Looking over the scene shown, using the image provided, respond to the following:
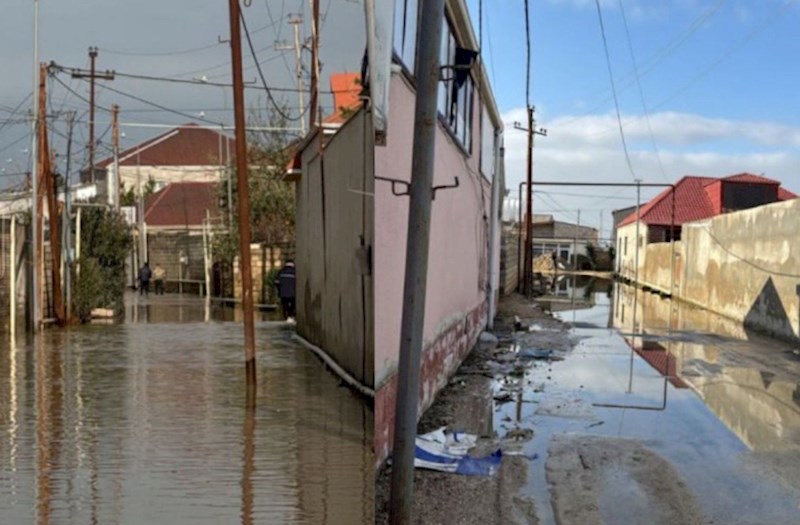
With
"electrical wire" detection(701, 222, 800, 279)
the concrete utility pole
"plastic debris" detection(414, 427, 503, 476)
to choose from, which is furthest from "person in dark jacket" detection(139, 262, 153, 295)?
the concrete utility pole

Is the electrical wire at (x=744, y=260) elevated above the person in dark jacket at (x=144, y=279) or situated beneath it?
elevated above

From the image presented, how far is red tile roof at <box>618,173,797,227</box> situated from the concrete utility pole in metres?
39.8

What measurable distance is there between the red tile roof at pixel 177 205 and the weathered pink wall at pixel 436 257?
21657 millimetres

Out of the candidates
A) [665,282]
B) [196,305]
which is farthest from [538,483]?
[665,282]

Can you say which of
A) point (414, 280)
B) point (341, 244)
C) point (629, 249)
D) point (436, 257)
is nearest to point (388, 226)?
point (414, 280)

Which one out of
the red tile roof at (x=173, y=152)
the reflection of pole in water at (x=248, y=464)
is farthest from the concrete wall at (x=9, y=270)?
the red tile roof at (x=173, y=152)

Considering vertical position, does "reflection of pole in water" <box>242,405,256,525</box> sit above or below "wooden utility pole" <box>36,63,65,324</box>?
below

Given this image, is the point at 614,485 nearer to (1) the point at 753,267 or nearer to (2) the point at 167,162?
(1) the point at 753,267

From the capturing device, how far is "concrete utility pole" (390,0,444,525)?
4.42 meters

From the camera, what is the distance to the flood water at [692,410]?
588 centimetres

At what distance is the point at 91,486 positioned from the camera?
5.07 m

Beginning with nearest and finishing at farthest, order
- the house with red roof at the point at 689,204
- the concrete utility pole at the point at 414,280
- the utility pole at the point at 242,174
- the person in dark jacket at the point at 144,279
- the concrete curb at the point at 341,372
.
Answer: the concrete utility pole at the point at 414,280 < the concrete curb at the point at 341,372 < the utility pole at the point at 242,174 < the person in dark jacket at the point at 144,279 < the house with red roof at the point at 689,204

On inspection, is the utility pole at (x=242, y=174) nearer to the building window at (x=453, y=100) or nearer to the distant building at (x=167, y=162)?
the building window at (x=453, y=100)

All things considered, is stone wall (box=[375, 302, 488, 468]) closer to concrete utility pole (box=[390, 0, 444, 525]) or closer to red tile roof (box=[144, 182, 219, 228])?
concrete utility pole (box=[390, 0, 444, 525])
